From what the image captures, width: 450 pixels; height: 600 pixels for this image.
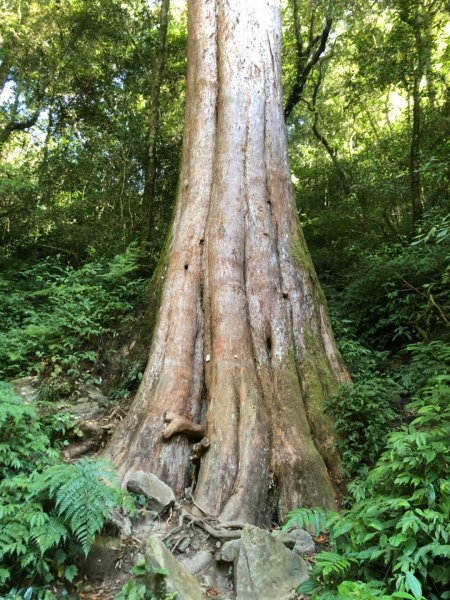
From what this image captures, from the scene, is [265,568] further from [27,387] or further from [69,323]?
[69,323]

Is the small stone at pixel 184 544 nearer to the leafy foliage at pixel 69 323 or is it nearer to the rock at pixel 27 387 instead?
the rock at pixel 27 387

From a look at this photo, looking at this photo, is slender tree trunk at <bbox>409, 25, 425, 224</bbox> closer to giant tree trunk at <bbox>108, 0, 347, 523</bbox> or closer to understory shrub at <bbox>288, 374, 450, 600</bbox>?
giant tree trunk at <bbox>108, 0, 347, 523</bbox>

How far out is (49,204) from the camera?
35.7ft

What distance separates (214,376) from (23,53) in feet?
38.5

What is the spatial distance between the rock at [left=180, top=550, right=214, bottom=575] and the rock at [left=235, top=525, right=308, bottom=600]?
32 centimetres

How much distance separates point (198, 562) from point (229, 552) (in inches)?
9.8

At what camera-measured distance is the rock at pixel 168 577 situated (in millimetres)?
2596

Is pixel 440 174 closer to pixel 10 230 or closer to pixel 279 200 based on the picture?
pixel 279 200

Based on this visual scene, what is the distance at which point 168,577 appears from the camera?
2.62 m

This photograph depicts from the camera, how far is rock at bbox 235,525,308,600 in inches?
110

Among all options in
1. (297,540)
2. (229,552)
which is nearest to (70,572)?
(229,552)

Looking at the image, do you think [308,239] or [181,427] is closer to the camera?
[181,427]

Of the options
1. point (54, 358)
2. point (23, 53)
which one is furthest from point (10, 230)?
point (54, 358)

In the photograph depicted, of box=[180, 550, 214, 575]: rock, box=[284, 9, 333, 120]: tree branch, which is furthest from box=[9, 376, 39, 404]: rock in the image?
box=[284, 9, 333, 120]: tree branch
